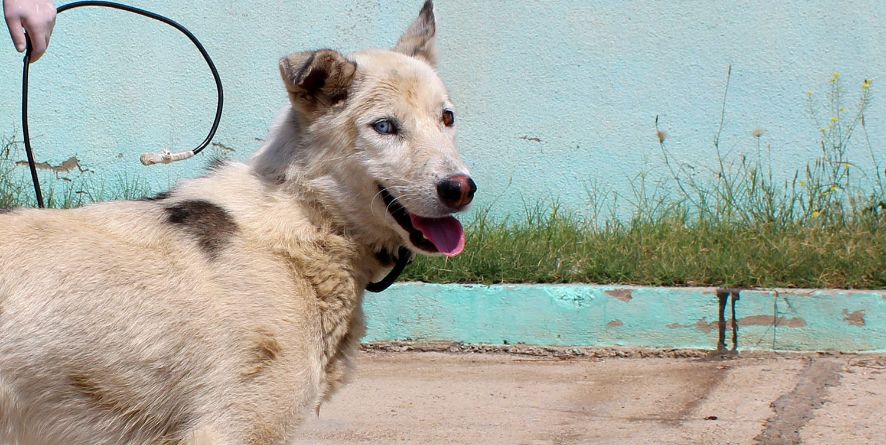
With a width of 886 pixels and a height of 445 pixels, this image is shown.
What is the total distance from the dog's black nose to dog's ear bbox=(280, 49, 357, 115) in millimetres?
418

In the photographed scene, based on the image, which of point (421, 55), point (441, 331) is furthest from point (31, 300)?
point (441, 331)

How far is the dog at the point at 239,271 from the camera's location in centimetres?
253

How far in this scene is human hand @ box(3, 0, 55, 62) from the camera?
9.24 feet

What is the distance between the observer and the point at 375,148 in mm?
2936

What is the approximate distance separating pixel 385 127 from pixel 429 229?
314 mm

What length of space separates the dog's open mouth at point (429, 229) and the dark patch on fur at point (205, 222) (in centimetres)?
44

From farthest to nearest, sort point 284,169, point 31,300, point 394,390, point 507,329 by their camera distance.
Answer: point 507,329 → point 394,390 → point 284,169 → point 31,300

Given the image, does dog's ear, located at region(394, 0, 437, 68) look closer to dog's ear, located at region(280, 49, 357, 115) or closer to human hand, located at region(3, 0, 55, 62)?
dog's ear, located at region(280, 49, 357, 115)

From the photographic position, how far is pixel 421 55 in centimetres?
336

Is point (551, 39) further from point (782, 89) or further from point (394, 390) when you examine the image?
point (394, 390)

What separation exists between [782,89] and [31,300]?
14.4ft

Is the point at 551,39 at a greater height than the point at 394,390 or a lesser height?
greater

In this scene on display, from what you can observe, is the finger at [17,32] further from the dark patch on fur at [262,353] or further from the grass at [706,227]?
the grass at [706,227]

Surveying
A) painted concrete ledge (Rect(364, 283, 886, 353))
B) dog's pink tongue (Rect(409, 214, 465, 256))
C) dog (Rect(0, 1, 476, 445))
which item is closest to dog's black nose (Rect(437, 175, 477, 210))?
dog (Rect(0, 1, 476, 445))
